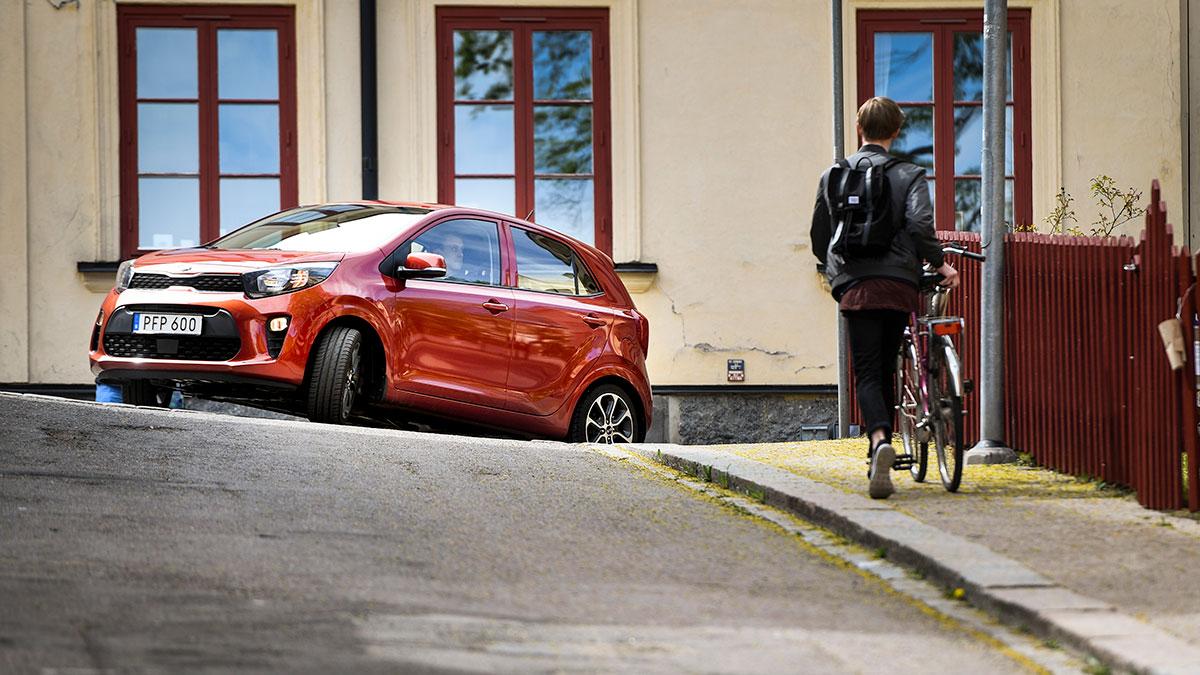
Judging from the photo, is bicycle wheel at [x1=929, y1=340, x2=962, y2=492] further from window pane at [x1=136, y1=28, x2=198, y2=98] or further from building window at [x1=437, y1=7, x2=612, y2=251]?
window pane at [x1=136, y1=28, x2=198, y2=98]

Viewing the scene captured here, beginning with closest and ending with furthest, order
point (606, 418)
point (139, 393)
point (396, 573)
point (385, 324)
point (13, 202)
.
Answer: point (396, 573) < point (385, 324) < point (139, 393) < point (606, 418) < point (13, 202)

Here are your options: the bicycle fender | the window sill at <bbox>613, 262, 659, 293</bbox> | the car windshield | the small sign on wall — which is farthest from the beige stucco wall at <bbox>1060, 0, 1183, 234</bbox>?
the bicycle fender

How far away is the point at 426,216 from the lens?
1191 cm

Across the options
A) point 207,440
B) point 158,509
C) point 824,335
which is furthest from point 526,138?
point 158,509

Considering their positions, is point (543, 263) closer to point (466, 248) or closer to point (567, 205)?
point (466, 248)

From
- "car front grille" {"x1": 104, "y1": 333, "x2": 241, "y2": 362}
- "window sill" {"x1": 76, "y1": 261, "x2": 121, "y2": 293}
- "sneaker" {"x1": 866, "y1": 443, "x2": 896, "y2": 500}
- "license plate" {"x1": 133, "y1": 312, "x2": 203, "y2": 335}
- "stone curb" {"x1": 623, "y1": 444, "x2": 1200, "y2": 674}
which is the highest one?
"window sill" {"x1": 76, "y1": 261, "x2": 121, "y2": 293}

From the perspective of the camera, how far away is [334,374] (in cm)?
1105

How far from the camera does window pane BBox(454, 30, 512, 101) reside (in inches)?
659

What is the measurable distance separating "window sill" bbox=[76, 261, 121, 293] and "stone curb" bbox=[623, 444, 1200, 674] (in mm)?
8757

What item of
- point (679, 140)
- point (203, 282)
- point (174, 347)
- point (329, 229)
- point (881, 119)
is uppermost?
point (679, 140)

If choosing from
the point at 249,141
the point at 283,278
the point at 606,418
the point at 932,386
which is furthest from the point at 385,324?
the point at 249,141

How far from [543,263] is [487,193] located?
4.37 metres

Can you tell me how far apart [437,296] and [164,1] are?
627 centimetres

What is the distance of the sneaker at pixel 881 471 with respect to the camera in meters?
7.87
